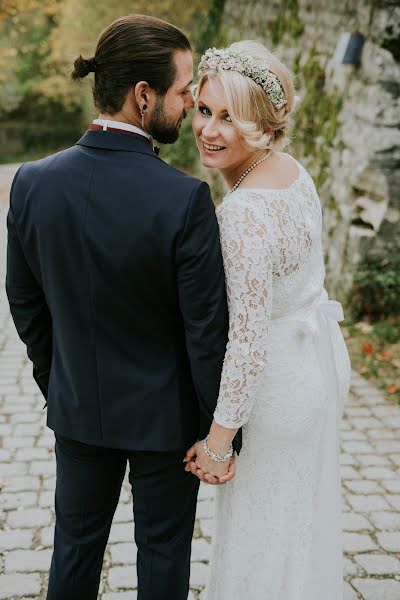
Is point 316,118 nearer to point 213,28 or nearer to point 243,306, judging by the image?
point 243,306

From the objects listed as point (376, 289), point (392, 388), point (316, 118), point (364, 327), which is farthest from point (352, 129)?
point (392, 388)

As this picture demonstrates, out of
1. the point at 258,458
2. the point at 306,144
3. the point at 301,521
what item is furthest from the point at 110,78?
the point at 306,144

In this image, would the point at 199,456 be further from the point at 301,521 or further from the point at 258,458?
the point at 301,521

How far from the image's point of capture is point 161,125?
74.9 inches

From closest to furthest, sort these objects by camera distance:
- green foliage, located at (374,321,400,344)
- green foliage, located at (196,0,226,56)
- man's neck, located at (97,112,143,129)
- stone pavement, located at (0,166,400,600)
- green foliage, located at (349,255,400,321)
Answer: man's neck, located at (97,112,143,129) < stone pavement, located at (0,166,400,600) < green foliage, located at (374,321,400,344) < green foliage, located at (349,255,400,321) < green foliage, located at (196,0,226,56)

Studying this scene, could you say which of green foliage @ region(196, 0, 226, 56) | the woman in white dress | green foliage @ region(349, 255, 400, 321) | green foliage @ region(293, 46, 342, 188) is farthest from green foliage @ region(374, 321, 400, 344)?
green foliage @ region(196, 0, 226, 56)

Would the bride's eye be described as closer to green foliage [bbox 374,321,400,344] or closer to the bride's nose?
the bride's nose

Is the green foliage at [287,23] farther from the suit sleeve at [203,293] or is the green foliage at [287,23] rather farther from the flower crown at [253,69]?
the suit sleeve at [203,293]

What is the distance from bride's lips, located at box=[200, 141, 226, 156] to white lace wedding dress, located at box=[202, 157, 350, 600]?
0.20m

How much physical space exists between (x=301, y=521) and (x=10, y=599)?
127 cm

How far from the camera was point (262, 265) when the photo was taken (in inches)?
74.5

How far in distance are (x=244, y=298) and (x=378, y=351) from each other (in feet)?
13.1

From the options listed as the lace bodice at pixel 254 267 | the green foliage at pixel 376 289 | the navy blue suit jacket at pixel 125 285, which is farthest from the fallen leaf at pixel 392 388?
the navy blue suit jacket at pixel 125 285

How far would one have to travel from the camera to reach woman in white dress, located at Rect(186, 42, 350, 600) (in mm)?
1937
